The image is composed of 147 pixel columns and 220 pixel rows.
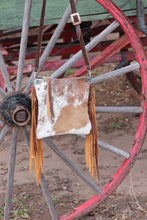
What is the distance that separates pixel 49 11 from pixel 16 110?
3.05ft

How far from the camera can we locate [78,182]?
122 inches

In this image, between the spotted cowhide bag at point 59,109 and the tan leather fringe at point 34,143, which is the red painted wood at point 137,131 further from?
the tan leather fringe at point 34,143

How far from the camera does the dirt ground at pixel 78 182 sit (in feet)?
8.81

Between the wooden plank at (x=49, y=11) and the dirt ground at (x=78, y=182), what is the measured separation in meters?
1.44

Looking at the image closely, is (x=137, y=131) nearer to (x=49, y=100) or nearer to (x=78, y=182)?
(x=49, y=100)

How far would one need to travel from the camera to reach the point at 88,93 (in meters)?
2.11

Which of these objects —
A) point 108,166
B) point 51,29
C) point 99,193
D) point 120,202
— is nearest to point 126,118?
point 108,166

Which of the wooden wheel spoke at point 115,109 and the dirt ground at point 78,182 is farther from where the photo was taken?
the dirt ground at point 78,182

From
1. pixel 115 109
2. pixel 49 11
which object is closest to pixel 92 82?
pixel 115 109

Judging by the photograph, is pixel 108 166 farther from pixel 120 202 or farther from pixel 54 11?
pixel 54 11

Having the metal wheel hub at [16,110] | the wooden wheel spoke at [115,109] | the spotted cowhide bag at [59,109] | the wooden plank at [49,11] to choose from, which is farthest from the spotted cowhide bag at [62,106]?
the wooden plank at [49,11]

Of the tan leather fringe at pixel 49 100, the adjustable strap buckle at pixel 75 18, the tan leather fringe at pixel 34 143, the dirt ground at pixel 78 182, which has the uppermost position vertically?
the adjustable strap buckle at pixel 75 18

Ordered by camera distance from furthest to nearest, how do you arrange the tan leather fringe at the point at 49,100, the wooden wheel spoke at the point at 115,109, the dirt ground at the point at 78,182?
the dirt ground at the point at 78,182, the wooden wheel spoke at the point at 115,109, the tan leather fringe at the point at 49,100

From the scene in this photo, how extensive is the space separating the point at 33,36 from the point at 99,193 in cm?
176
